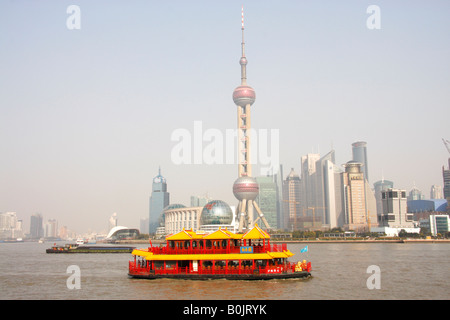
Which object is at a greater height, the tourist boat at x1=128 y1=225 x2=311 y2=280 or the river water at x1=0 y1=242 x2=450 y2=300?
the tourist boat at x1=128 y1=225 x2=311 y2=280

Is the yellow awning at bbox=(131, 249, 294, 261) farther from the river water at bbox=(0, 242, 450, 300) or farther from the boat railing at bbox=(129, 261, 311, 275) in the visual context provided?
the river water at bbox=(0, 242, 450, 300)

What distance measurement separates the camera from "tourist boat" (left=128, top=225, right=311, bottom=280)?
140 feet

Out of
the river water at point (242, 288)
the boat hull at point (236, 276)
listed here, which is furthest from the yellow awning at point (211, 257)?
the river water at point (242, 288)

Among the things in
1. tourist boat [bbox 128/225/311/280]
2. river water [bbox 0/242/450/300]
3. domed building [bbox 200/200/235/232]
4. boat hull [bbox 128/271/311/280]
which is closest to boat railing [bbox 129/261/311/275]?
tourist boat [bbox 128/225/311/280]

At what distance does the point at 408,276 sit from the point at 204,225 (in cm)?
15320

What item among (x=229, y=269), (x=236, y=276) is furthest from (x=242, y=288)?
(x=229, y=269)

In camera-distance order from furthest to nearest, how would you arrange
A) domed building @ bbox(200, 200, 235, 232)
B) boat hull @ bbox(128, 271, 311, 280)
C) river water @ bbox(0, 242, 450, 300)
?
domed building @ bbox(200, 200, 235, 232) < boat hull @ bbox(128, 271, 311, 280) < river water @ bbox(0, 242, 450, 300)

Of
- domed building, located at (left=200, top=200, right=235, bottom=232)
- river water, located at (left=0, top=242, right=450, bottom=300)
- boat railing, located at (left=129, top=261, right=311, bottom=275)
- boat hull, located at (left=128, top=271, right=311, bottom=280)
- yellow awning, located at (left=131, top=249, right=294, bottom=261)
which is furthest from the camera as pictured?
domed building, located at (left=200, top=200, right=235, bottom=232)

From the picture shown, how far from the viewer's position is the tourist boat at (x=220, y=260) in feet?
140

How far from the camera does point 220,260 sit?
44.0 m
